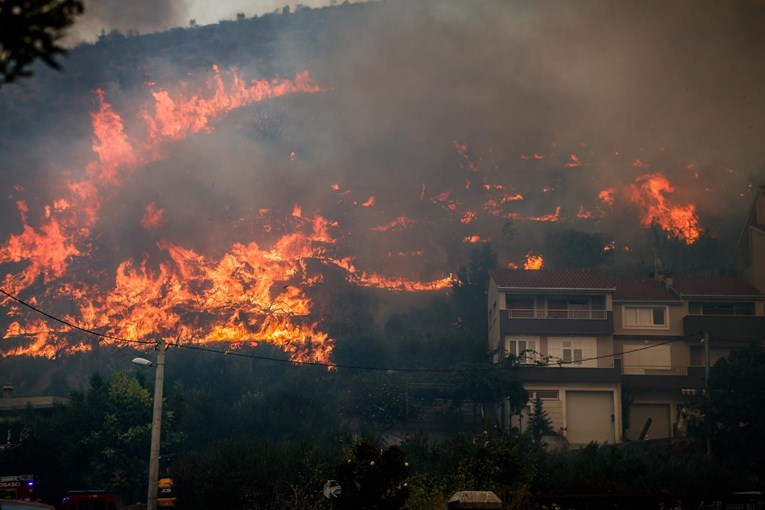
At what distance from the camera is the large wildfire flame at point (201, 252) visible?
118438 mm

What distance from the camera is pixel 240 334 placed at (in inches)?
4535

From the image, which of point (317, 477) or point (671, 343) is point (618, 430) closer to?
point (671, 343)

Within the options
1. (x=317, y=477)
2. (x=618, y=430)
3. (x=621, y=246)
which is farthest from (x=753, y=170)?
(x=317, y=477)

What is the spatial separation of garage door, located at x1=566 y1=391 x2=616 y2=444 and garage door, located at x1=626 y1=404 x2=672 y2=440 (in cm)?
349

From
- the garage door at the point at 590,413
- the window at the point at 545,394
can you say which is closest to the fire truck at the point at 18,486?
the window at the point at 545,394

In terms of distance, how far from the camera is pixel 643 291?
284 feet

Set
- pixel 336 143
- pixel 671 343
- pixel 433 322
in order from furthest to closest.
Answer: pixel 336 143 < pixel 433 322 < pixel 671 343

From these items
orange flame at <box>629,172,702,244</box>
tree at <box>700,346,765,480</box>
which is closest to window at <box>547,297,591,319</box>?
tree at <box>700,346,765,480</box>

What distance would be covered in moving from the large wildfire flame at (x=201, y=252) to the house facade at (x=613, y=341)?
34.5 metres

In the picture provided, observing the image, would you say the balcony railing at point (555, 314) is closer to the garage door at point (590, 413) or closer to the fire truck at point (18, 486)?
the garage door at point (590, 413)

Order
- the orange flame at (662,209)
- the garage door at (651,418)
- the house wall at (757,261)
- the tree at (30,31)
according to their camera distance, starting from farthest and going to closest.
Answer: the orange flame at (662,209) < the house wall at (757,261) < the garage door at (651,418) < the tree at (30,31)

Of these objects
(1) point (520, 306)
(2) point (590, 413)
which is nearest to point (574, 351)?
(2) point (590, 413)

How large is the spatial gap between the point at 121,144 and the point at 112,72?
22.1 meters

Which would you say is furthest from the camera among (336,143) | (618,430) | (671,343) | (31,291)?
(336,143)
